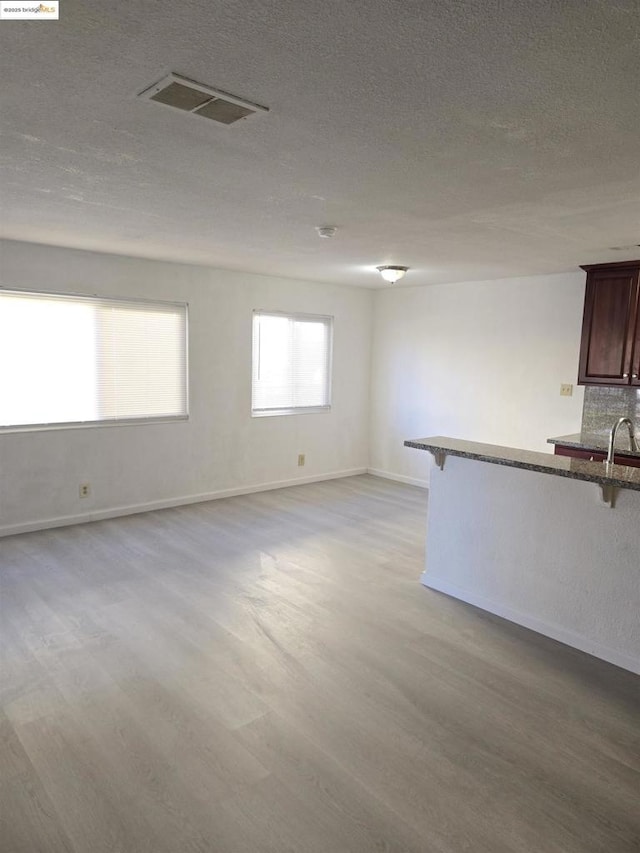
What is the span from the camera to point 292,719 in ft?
7.38

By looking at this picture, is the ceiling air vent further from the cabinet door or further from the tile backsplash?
the tile backsplash

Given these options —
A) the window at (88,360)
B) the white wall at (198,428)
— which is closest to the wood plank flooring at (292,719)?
the white wall at (198,428)

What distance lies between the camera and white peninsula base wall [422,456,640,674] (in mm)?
2723

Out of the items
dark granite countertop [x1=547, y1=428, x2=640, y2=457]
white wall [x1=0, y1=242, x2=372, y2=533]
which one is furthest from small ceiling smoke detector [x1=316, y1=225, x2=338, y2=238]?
dark granite countertop [x1=547, y1=428, x2=640, y2=457]

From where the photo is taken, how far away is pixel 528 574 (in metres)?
3.09

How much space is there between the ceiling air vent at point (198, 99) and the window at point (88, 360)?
3.12 metres

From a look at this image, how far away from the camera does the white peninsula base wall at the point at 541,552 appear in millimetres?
2723

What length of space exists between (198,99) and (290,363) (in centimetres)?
442

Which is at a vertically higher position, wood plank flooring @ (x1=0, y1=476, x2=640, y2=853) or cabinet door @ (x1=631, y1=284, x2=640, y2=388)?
cabinet door @ (x1=631, y1=284, x2=640, y2=388)

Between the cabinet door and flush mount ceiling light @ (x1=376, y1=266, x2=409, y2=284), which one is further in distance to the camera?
flush mount ceiling light @ (x1=376, y1=266, x2=409, y2=284)

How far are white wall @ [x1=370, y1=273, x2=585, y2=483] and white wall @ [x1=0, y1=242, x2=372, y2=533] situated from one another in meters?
0.39

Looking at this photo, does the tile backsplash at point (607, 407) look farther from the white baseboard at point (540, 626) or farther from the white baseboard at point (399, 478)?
the white baseboard at point (540, 626)

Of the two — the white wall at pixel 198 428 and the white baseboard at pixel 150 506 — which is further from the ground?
the white wall at pixel 198 428

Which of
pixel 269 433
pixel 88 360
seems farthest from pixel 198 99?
pixel 269 433
